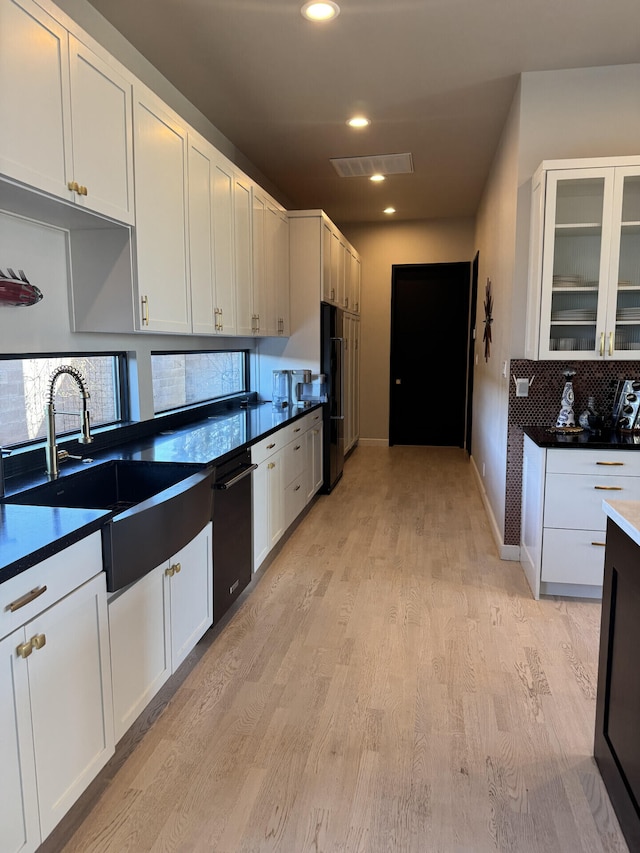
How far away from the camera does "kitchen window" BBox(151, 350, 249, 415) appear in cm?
342

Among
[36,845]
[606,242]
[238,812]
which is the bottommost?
[238,812]

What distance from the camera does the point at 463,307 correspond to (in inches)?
282

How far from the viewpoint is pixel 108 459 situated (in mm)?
2418

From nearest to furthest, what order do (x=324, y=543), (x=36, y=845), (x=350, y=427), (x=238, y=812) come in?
(x=36, y=845) < (x=238, y=812) < (x=324, y=543) < (x=350, y=427)

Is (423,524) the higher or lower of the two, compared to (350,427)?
lower

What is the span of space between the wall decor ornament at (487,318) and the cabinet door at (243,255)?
2.12m

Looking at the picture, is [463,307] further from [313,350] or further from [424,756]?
[424,756]

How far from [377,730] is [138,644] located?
0.89m

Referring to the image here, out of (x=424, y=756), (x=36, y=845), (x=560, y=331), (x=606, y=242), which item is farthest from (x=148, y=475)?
(x=606, y=242)

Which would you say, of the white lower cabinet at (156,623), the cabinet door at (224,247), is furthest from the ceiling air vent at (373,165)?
the white lower cabinet at (156,623)

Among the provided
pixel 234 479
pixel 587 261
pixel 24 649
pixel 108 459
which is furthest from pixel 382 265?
pixel 24 649

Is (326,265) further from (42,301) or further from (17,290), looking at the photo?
(17,290)

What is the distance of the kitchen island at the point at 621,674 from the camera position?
1.51 meters

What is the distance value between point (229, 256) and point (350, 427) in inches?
138
